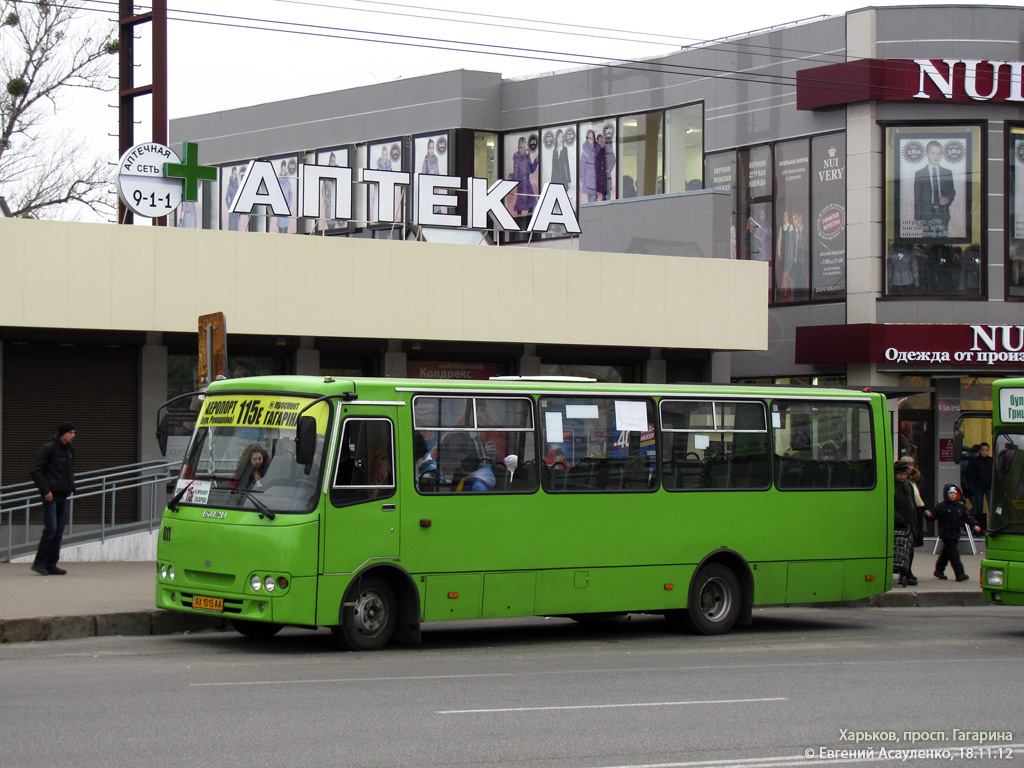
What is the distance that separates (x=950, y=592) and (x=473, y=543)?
854 centimetres

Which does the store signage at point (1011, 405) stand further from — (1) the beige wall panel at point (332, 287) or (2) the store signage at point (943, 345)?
(2) the store signage at point (943, 345)

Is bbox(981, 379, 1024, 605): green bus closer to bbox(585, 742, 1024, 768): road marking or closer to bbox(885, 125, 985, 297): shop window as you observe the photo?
bbox(585, 742, 1024, 768): road marking

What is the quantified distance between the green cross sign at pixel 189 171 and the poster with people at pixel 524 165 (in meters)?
13.8

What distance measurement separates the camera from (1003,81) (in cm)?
2694

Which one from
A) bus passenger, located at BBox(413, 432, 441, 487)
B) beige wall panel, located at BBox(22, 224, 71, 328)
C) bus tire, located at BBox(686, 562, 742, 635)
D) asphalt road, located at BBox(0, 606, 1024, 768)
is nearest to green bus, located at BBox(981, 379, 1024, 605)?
asphalt road, located at BBox(0, 606, 1024, 768)

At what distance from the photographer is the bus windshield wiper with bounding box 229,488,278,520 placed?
38.6ft

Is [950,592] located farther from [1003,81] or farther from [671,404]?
[1003,81]

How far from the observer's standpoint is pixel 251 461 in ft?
39.9

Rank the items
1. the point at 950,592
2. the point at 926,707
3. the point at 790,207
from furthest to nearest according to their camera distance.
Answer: the point at 790,207, the point at 950,592, the point at 926,707

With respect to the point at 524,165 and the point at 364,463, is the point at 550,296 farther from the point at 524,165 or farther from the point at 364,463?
the point at 524,165

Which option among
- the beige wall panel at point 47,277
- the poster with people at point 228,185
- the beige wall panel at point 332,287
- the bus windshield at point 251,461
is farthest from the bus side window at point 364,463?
the poster with people at point 228,185

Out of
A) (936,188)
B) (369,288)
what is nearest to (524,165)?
(936,188)

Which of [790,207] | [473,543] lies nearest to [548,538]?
[473,543]

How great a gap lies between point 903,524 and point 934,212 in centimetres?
1084
